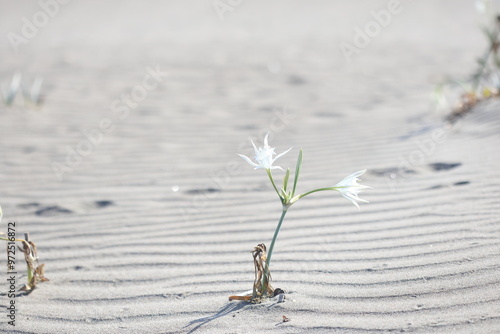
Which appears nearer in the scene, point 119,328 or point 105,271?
point 119,328

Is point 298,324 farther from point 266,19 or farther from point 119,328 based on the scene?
point 266,19

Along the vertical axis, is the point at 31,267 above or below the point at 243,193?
below

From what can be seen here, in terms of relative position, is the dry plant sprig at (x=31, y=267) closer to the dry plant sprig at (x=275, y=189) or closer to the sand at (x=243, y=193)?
the sand at (x=243, y=193)

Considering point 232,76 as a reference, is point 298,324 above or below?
below

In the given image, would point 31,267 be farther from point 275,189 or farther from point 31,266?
point 275,189

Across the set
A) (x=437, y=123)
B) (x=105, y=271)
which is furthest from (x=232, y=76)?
(x=105, y=271)

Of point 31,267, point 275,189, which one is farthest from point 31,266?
point 275,189

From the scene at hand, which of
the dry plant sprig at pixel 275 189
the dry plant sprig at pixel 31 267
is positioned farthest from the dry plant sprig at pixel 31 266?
the dry plant sprig at pixel 275 189

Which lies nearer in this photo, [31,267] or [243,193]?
[31,267]
